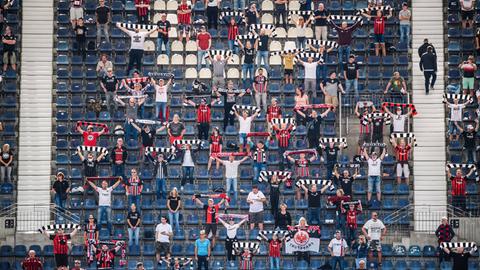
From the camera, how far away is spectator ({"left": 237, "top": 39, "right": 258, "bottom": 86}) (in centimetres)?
4503

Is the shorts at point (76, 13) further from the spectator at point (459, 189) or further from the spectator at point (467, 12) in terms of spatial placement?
the spectator at point (459, 189)

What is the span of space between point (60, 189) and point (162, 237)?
12.1 feet

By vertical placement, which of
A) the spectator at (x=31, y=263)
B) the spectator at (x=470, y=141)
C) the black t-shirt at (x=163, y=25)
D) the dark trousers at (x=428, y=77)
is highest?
the black t-shirt at (x=163, y=25)

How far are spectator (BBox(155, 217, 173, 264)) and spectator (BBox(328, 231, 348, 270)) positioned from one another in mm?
4656

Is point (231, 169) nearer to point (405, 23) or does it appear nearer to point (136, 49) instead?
point (136, 49)

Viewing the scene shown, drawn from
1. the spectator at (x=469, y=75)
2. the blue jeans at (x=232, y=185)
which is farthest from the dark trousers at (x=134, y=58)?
the spectator at (x=469, y=75)

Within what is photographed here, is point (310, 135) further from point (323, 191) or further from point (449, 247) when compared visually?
point (449, 247)

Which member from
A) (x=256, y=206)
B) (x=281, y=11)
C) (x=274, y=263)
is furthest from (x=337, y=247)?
(x=281, y=11)

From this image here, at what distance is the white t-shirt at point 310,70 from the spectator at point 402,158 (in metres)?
3.56

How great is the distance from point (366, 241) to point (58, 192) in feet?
30.5

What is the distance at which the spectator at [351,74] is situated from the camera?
1766 inches

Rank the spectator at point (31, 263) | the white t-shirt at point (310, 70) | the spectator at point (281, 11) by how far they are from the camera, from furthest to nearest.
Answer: the spectator at point (281, 11)
the white t-shirt at point (310, 70)
the spectator at point (31, 263)

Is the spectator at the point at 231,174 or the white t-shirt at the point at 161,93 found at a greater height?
the white t-shirt at the point at 161,93

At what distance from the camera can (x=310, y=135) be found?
43.7 m
